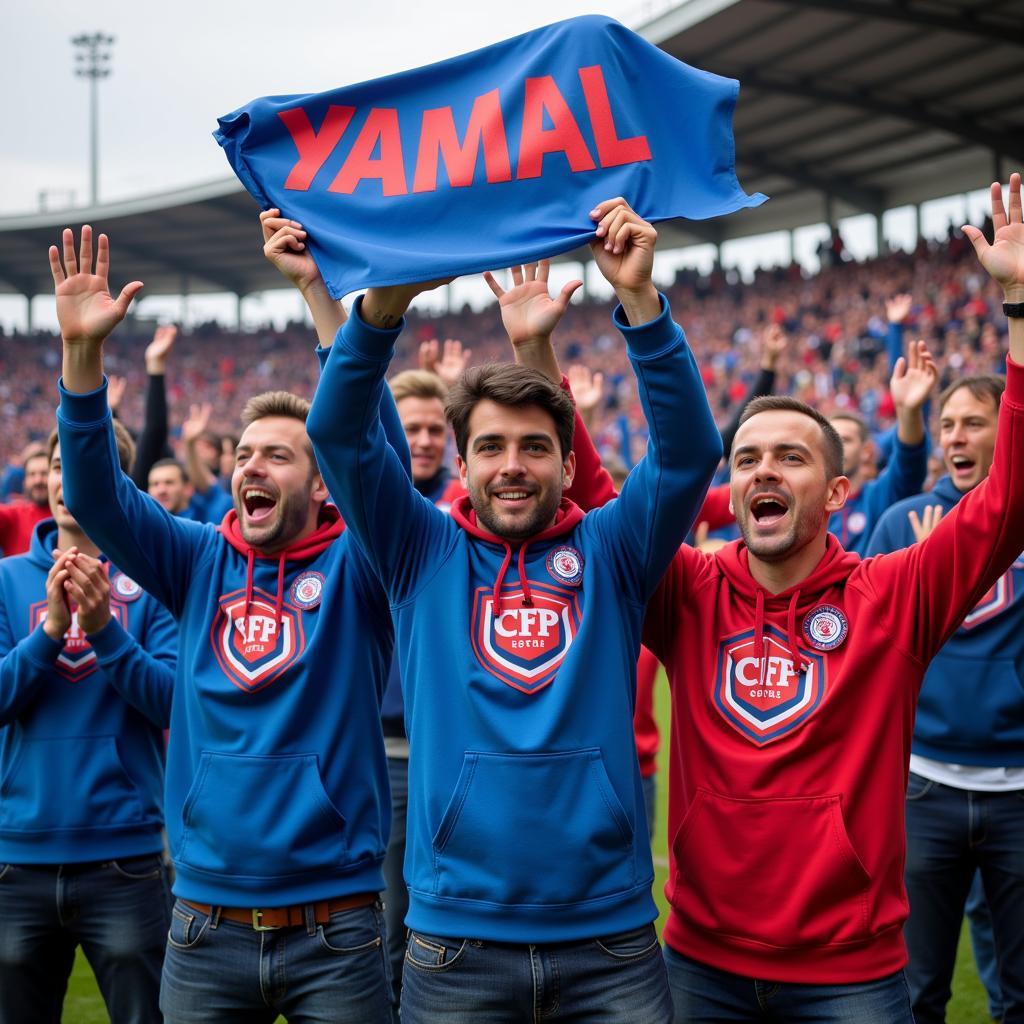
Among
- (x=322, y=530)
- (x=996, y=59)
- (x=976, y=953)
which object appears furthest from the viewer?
(x=996, y=59)

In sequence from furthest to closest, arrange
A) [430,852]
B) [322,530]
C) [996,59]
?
[996,59]
[322,530]
[430,852]

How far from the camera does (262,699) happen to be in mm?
2984

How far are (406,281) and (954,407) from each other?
7.85 ft

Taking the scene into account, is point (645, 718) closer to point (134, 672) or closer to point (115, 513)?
point (134, 672)

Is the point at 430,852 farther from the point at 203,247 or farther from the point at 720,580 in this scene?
the point at 203,247

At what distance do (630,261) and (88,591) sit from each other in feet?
5.67

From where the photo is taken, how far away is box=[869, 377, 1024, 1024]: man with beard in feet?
12.2

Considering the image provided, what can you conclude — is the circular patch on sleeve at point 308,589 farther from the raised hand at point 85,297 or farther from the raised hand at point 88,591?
the raised hand at point 85,297

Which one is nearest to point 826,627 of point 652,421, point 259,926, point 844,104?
point 652,421

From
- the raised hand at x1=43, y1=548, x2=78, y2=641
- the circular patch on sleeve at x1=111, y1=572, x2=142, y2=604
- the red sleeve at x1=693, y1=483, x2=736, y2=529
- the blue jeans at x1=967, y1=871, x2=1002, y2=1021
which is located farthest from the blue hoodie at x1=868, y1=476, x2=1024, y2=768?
the raised hand at x1=43, y1=548, x2=78, y2=641

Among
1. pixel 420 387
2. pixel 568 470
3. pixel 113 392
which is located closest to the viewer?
pixel 568 470

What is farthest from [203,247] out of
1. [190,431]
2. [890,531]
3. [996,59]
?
[890,531]

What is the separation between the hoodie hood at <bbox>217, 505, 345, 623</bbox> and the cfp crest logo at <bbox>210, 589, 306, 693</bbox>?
0.07ft

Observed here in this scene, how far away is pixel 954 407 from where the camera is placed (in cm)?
424
